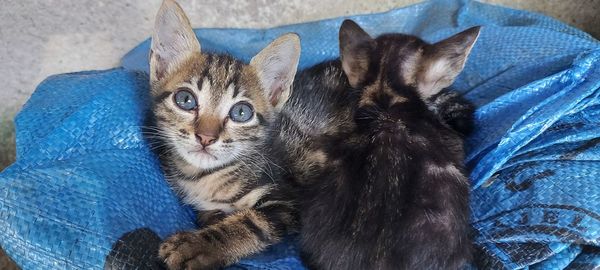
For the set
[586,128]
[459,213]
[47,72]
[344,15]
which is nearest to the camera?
[459,213]

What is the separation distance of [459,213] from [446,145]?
22 cm

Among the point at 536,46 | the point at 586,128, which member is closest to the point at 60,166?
the point at 586,128

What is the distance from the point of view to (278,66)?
1.62 m

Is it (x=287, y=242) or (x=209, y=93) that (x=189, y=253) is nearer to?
(x=287, y=242)

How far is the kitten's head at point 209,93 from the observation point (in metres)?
1.44

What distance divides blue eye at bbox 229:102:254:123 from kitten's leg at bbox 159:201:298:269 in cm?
26

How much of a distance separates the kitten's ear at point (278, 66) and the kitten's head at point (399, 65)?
17 centimetres

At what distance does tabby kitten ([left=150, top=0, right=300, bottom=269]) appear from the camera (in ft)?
4.63

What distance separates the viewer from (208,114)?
1.46 meters

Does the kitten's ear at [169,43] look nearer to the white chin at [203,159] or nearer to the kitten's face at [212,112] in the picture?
the kitten's face at [212,112]

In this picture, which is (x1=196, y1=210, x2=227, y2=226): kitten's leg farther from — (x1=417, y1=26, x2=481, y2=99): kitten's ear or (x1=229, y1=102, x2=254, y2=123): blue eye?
(x1=417, y1=26, x2=481, y2=99): kitten's ear

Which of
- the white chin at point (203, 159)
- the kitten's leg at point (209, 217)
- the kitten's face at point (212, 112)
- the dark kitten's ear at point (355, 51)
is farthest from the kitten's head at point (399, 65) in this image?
the kitten's leg at point (209, 217)

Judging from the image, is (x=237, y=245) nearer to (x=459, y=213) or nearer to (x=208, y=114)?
(x=208, y=114)

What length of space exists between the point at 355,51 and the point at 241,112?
0.41 m
